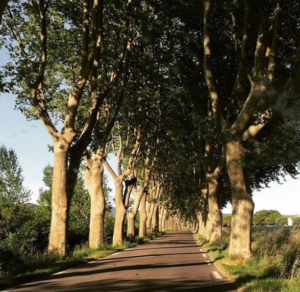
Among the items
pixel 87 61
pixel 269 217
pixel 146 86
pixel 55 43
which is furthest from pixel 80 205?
pixel 269 217

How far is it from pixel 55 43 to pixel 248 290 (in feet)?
47.2

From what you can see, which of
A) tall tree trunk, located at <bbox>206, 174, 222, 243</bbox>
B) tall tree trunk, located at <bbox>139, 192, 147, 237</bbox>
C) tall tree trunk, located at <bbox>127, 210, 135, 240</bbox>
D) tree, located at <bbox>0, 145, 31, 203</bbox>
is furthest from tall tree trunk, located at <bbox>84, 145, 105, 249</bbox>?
tree, located at <bbox>0, 145, 31, 203</bbox>

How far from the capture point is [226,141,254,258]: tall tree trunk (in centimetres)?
1319

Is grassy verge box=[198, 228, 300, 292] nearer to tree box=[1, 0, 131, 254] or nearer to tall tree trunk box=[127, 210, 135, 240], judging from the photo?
tree box=[1, 0, 131, 254]

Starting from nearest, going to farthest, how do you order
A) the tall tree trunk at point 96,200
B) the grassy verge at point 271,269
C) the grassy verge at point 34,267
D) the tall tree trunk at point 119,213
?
1. the grassy verge at point 271,269
2. the grassy verge at point 34,267
3. the tall tree trunk at point 96,200
4. the tall tree trunk at point 119,213

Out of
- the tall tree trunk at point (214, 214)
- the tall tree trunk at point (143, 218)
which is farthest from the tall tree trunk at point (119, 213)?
the tall tree trunk at point (143, 218)

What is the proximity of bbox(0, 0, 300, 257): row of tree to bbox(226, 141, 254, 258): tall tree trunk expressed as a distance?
0.11 feet

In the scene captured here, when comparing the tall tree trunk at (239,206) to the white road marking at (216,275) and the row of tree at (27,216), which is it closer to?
the white road marking at (216,275)

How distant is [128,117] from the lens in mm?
25609

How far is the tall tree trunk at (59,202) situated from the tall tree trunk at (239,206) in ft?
18.6

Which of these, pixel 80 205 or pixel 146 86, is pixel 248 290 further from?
pixel 80 205

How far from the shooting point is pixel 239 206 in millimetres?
13430

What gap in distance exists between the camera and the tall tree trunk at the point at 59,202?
551 inches

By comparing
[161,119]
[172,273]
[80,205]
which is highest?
[161,119]
